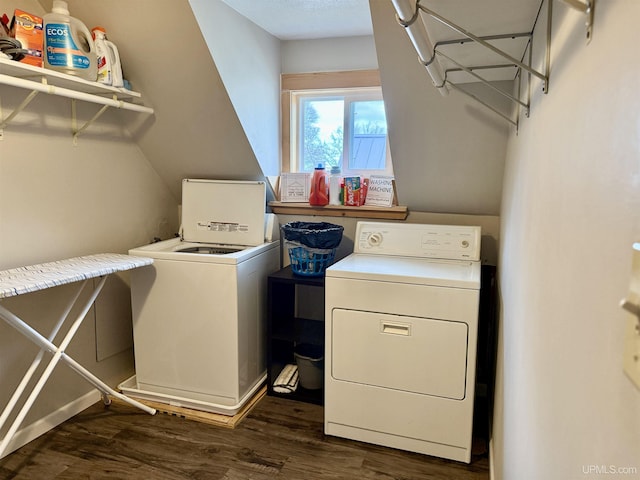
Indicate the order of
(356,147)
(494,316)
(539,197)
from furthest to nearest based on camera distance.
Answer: (356,147), (494,316), (539,197)

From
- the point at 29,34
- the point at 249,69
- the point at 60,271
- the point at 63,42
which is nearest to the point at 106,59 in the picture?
the point at 63,42

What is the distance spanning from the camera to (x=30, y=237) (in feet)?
6.82

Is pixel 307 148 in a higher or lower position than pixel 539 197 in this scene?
higher

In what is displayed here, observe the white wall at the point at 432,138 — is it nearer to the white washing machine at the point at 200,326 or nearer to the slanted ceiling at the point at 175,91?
the slanted ceiling at the point at 175,91

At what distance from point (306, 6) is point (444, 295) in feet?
4.97

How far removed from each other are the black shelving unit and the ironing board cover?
0.70 meters

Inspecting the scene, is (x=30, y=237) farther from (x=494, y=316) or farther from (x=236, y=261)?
(x=494, y=316)

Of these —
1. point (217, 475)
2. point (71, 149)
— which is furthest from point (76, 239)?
point (217, 475)

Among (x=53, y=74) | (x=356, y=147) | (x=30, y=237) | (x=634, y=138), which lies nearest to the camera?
(x=634, y=138)

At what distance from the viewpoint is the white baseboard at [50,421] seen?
2.06 meters

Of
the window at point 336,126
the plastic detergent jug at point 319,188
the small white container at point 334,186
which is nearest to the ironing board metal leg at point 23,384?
the plastic detergent jug at point 319,188

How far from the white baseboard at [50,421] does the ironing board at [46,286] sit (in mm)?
149

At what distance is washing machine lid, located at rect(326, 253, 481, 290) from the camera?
196 cm

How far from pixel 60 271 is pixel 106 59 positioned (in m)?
0.99
